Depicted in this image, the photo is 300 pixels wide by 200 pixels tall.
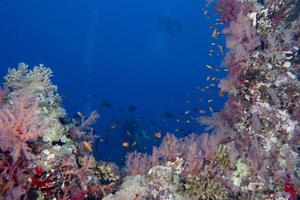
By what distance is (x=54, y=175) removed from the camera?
5.51 m

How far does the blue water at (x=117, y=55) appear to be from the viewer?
44875mm

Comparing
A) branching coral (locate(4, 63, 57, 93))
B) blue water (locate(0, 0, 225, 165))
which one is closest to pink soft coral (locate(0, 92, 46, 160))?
branching coral (locate(4, 63, 57, 93))

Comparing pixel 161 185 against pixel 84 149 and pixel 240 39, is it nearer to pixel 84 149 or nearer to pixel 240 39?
pixel 84 149

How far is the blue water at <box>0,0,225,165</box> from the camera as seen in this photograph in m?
44.9

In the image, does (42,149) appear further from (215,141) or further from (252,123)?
(252,123)

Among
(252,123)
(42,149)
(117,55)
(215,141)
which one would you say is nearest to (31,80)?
(42,149)

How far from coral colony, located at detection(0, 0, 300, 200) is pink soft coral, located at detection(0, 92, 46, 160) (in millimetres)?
13

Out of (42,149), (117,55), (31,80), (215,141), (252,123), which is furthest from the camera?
(117,55)

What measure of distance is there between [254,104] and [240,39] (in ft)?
4.42

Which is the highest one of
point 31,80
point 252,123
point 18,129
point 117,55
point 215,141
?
point 117,55

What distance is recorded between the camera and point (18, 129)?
4.95 m

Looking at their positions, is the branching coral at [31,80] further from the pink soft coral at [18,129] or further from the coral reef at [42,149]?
the pink soft coral at [18,129]

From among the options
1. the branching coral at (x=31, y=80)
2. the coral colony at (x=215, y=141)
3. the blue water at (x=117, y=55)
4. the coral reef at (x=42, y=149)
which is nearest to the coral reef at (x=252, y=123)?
the coral colony at (x=215, y=141)

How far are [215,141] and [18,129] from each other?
3654 mm
